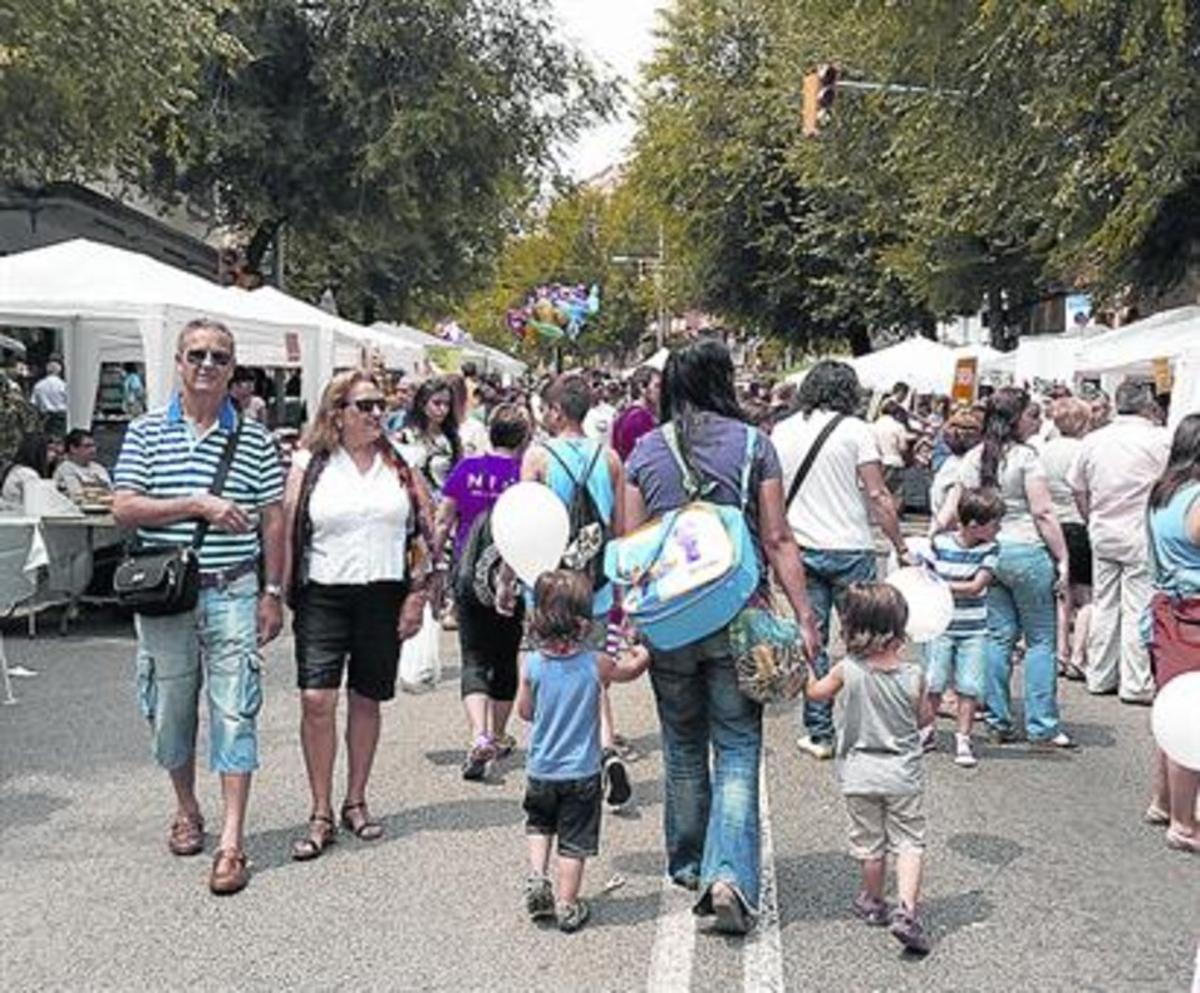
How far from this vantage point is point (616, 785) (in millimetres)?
5863

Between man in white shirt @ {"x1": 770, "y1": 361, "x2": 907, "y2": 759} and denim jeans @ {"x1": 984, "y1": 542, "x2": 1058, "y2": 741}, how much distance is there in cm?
93

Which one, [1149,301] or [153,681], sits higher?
[1149,301]

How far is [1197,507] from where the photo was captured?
214 inches

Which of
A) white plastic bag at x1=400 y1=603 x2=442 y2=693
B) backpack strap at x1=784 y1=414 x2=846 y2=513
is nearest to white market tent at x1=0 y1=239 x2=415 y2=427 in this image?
white plastic bag at x1=400 y1=603 x2=442 y2=693

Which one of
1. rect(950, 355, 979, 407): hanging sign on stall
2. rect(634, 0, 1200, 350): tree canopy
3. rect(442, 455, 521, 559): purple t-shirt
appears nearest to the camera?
rect(442, 455, 521, 559): purple t-shirt

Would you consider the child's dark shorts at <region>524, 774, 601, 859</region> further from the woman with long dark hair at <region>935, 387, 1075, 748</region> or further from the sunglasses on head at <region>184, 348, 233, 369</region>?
the woman with long dark hair at <region>935, 387, 1075, 748</region>

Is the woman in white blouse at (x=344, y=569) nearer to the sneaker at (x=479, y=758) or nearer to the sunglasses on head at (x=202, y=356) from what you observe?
the sunglasses on head at (x=202, y=356)

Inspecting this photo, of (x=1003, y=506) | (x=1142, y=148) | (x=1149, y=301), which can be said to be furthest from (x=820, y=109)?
(x=1003, y=506)

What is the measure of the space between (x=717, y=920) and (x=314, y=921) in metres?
1.29

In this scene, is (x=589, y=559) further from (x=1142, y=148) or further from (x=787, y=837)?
(x=1142, y=148)

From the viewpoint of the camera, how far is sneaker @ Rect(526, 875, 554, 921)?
463cm

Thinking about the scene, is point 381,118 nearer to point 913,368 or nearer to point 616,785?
point 913,368

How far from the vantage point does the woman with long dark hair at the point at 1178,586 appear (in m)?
5.64

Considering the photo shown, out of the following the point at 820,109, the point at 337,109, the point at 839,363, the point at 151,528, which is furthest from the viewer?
the point at 337,109
